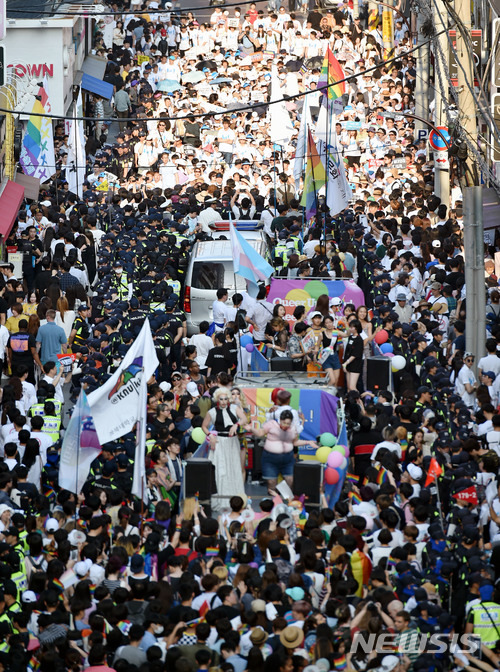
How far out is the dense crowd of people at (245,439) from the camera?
11094 millimetres

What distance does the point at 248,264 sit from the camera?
65.7ft

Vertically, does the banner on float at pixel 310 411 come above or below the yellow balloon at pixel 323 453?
above

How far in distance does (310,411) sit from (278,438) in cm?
101

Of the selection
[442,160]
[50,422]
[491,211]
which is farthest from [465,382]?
[442,160]

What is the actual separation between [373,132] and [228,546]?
20.4 m

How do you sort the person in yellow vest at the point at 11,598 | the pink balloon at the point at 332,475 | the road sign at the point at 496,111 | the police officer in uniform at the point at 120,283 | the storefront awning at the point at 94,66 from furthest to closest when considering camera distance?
the storefront awning at the point at 94,66
the road sign at the point at 496,111
the police officer in uniform at the point at 120,283
the pink balloon at the point at 332,475
the person in yellow vest at the point at 11,598

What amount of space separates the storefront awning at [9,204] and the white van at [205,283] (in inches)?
163

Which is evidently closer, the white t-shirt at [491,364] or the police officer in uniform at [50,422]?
the police officer in uniform at [50,422]

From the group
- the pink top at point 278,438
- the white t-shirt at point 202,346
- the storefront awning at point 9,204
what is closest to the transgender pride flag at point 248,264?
the white t-shirt at point 202,346

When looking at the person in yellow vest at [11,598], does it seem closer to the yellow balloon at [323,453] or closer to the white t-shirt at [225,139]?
the yellow balloon at [323,453]

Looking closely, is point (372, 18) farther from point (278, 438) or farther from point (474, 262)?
point (278, 438)

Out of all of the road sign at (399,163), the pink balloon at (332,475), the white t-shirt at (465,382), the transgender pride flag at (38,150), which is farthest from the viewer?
the road sign at (399,163)

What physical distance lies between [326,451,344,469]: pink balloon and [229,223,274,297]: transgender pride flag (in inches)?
208

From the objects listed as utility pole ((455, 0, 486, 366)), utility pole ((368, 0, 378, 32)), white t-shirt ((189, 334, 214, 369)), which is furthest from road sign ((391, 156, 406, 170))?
white t-shirt ((189, 334, 214, 369))
